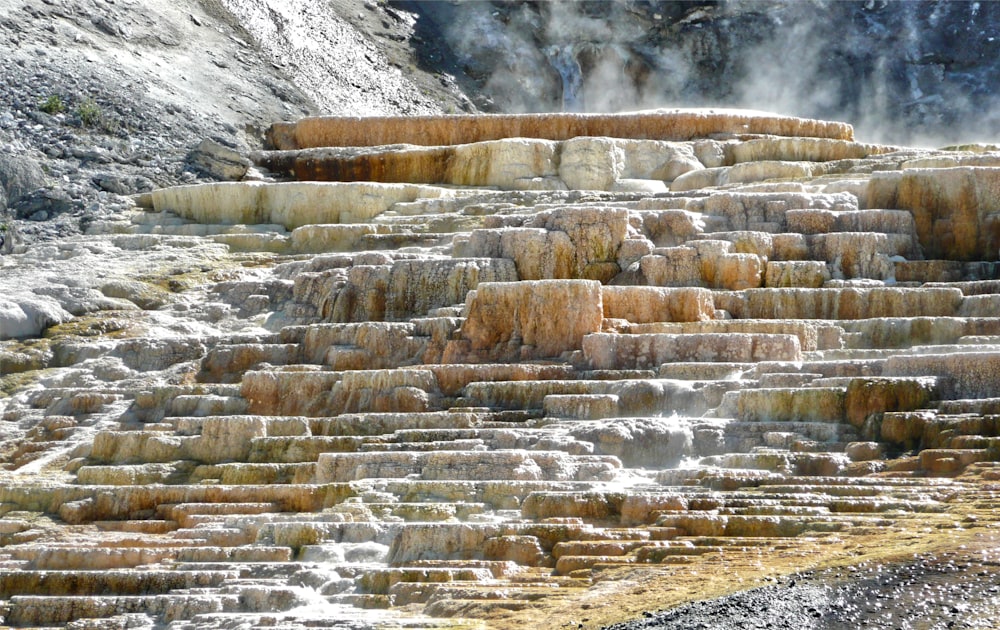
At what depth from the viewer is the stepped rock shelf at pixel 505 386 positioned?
1124 cm

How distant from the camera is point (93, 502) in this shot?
46.7 feet

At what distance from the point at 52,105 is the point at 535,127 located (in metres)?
7.88

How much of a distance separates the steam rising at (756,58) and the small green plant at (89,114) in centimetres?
1149

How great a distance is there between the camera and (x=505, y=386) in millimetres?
15430

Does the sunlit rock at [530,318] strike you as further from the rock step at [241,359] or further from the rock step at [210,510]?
the rock step at [210,510]

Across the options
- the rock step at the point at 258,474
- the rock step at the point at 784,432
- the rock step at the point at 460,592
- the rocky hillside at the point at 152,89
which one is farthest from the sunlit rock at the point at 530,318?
the rocky hillside at the point at 152,89

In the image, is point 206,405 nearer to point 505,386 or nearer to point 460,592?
Answer: point 505,386

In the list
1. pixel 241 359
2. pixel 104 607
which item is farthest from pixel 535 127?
pixel 104 607

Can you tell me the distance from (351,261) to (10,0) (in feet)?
35.6

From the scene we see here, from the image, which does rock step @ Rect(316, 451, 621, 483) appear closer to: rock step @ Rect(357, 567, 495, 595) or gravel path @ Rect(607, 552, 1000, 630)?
rock step @ Rect(357, 567, 495, 595)

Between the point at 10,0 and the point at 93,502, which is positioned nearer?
the point at 93,502

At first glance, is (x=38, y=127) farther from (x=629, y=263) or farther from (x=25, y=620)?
(x=25, y=620)

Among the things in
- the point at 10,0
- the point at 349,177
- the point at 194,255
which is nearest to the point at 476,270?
the point at 194,255

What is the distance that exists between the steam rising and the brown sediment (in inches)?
317
